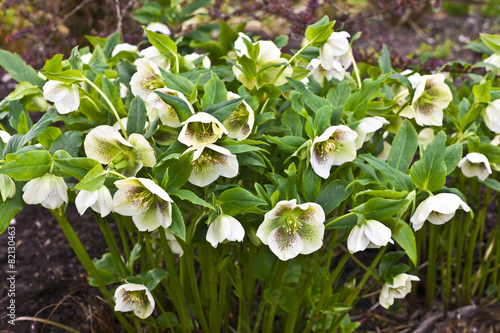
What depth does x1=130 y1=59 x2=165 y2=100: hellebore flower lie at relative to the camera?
34.4 inches

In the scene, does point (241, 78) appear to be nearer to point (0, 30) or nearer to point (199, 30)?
point (199, 30)

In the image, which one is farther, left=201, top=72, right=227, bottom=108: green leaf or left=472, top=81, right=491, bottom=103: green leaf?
left=472, top=81, right=491, bottom=103: green leaf

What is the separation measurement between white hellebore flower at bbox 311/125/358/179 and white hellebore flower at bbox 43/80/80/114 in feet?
1.47

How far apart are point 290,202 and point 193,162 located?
0.18 metres

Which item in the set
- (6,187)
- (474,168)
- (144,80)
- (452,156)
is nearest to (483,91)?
(474,168)

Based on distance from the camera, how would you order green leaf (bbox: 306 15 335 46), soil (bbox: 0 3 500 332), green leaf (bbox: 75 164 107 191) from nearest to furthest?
green leaf (bbox: 75 164 107 191) < green leaf (bbox: 306 15 335 46) < soil (bbox: 0 3 500 332)

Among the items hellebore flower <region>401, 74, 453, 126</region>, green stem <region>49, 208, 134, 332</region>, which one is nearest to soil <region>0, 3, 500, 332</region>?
green stem <region>49, 208, 134, 332</region>

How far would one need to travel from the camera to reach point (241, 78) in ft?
3.07

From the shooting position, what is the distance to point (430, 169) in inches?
31.6

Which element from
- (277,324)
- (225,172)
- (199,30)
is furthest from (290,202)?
(199,30)

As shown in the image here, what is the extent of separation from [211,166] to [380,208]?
0.29 metres

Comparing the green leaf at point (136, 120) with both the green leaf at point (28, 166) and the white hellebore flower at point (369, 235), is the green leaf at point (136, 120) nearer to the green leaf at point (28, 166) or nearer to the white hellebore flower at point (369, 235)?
the green leaf at point (28, 166)

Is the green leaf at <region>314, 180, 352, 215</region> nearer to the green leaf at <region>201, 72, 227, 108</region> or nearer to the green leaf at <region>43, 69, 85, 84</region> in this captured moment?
the green leaf at <region>201, 72, 227, 108</region>

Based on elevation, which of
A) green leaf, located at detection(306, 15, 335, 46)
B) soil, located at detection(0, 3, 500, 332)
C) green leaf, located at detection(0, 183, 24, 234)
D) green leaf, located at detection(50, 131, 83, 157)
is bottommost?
soil, located at detection(0, 3, 500, 332)
